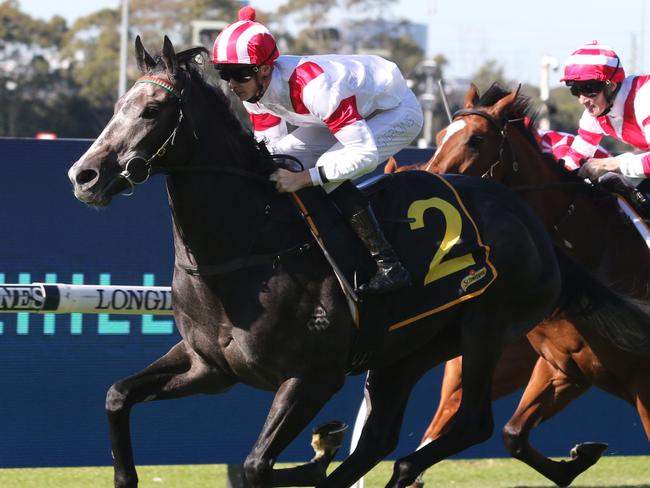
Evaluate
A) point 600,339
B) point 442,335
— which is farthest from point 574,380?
point 442,335

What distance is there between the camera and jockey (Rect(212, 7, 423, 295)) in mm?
4297

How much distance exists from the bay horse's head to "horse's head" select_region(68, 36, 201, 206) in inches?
68.3

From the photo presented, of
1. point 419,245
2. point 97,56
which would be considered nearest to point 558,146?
point 419,245

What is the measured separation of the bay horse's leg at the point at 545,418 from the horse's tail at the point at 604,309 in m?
0.55

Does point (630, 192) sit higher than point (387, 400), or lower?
higher

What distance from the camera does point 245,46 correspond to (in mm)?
4277

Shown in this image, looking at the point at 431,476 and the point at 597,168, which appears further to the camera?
the point at 431,476

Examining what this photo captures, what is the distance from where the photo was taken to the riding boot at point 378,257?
4359 millimetres

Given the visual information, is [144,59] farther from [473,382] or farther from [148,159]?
[473,382]

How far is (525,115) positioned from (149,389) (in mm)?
2375

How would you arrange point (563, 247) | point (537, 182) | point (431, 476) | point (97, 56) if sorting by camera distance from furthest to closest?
point (97, 56), point (431, 476), point (537, 182), point (563, 247)

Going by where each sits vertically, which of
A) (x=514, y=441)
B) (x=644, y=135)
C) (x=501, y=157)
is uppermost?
(x=644, y=135)

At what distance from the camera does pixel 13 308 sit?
4961 millimetres

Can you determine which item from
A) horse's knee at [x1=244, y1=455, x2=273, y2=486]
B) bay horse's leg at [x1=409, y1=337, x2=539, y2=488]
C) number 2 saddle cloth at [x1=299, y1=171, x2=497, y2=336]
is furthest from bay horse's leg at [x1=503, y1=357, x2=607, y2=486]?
horse's knee at [x1=244, y1=455, x2=273, y2=486]
